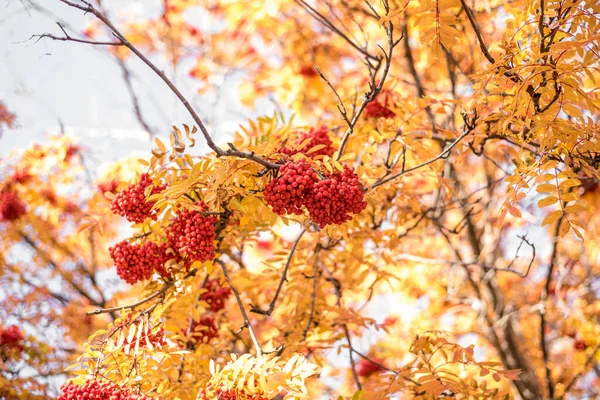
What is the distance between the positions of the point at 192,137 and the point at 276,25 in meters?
4.66

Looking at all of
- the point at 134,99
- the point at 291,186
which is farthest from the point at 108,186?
the point at 291,186

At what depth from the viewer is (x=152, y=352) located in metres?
2.48

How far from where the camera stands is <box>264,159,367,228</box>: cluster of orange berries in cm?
212

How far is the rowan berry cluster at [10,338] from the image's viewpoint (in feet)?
12.9

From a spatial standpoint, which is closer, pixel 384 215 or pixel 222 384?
pixel 222 384

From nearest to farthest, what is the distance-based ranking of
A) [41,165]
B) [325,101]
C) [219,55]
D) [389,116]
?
[389,116] → [41,165] → [325,101] → [219,55]

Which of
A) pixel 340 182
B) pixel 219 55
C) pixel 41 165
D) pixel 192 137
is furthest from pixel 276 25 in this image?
pixel 340 182

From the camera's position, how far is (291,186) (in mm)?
2107

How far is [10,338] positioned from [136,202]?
2264 millimetres

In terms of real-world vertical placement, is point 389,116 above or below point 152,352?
above

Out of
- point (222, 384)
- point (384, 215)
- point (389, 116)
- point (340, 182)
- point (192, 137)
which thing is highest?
point (389, 116)

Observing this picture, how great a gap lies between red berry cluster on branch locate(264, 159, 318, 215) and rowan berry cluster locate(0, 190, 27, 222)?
408 centimetres

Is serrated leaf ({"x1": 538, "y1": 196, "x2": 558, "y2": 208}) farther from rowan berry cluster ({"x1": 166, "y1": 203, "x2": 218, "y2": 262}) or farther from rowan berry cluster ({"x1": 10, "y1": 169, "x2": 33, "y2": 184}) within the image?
rowan berry cluster ({"x1": 10, "y1": 169, "x2": 33, "y2": 184})

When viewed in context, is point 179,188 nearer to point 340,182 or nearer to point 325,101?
point 340,182
